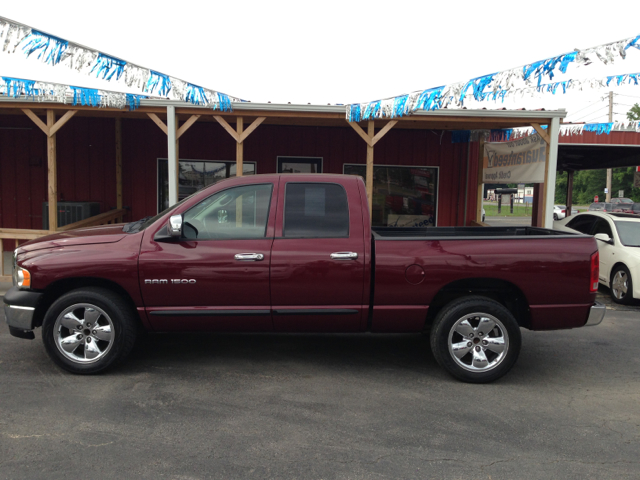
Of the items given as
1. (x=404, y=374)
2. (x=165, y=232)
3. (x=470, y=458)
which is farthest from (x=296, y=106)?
(x=470, y=458)

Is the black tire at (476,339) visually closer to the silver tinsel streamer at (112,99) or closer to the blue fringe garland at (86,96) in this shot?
the silver tinsel streamer at (112,99)

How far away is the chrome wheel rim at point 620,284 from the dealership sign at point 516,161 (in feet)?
6.49

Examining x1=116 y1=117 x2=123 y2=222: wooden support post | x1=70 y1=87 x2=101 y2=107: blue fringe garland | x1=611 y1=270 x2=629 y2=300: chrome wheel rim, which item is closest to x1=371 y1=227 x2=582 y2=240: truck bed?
x1=611 y1=270 x2=629 y2=300: chrome wheel rim

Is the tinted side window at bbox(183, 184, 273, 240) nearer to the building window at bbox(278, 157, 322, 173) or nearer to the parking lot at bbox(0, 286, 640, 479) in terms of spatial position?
the parking lot at bbox(0, 286, 640, 479)

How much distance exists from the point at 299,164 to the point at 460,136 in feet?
11.8

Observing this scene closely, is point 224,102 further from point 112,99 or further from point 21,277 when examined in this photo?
point 21,277

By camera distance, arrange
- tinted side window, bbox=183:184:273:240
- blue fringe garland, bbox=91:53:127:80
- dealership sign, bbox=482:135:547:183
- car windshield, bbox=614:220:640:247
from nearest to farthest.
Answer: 1. tinted side window, bbox=183:184:273:240
2. blue fringe garland, bbox=91:53:127:80
3. car windshield, bbox=614:220:640:247
4. dealership sign, bbox=482:135:547:183

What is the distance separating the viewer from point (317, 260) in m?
4.69

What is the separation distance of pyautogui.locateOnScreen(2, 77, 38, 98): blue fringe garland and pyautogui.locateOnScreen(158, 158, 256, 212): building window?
3882 mm

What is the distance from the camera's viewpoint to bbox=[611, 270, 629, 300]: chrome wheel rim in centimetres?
850

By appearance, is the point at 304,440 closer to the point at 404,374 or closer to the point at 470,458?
the point at 470,458

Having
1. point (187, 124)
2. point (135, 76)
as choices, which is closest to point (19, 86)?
point (135, 76)

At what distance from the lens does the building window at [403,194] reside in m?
12.0

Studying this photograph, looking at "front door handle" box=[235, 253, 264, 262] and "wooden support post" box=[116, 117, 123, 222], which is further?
"wooden support post" box=[116, 117, 123, 222]
